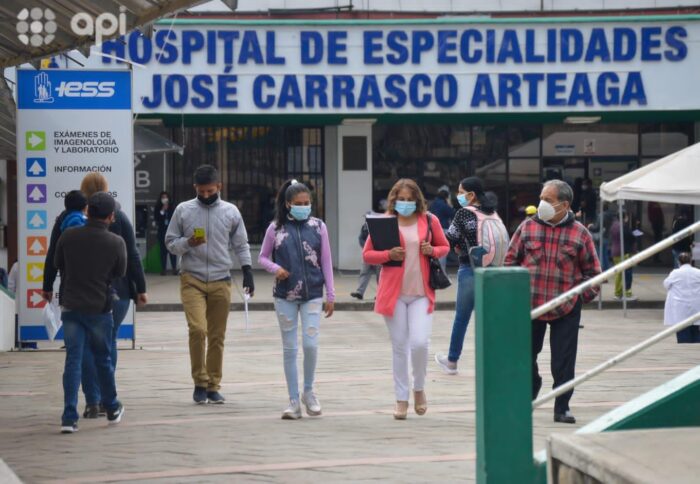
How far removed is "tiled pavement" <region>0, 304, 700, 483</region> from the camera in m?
7.77

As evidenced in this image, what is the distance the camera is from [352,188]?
94.1 feet

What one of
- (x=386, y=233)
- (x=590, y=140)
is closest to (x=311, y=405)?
(x=386, y=233)

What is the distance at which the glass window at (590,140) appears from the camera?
2950 cm

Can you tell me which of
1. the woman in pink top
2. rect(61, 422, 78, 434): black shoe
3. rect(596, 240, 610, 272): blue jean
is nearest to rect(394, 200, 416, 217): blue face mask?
the woman in pink top

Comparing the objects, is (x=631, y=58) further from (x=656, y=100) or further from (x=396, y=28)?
(x=396, y=28)

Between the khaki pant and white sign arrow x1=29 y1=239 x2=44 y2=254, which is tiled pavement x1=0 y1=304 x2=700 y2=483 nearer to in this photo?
the khaki pant

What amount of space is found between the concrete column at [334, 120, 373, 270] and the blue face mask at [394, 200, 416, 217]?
1833 cm

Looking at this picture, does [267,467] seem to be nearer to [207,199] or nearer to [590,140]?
[207,199]

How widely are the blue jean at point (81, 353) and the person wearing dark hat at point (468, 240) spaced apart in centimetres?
394

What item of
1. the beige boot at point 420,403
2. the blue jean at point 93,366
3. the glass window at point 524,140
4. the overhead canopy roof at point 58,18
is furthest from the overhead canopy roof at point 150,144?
the beige boot at point 420,403

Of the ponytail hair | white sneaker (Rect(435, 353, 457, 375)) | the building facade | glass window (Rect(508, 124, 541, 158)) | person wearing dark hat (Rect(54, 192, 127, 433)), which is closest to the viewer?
person wearing dark hat (Rect(54, 192, 127, 433))

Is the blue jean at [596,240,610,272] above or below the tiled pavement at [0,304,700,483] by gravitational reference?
above

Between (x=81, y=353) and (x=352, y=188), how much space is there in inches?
768

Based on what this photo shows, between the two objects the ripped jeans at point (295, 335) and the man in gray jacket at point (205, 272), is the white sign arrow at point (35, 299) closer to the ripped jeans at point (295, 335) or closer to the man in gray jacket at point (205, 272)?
the man in gray jacket at point (205, 272)
